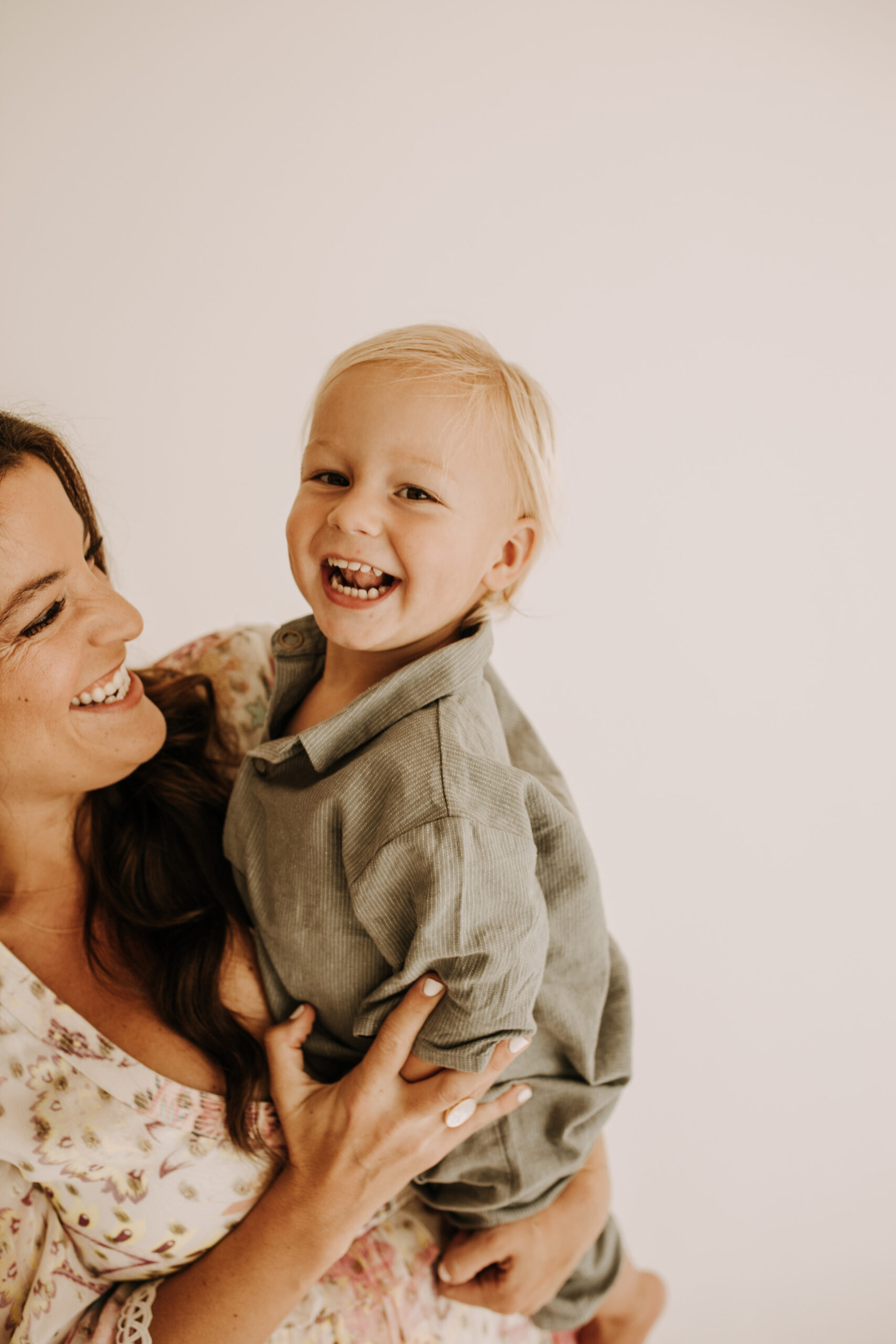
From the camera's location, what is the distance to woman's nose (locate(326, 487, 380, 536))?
98 centimetres

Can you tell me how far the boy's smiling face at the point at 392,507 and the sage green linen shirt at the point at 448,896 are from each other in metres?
0.08

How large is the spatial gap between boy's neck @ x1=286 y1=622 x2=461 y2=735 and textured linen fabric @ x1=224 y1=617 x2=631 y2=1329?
5cm

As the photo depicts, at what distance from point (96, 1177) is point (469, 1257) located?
20.7 inches

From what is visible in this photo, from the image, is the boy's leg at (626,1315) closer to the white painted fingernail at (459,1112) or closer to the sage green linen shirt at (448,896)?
the sage green linen shirt at (448,896)

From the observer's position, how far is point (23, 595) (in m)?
1.00

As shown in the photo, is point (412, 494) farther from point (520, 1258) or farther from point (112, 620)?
point (520, 1258)

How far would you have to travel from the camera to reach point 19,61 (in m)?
1.53

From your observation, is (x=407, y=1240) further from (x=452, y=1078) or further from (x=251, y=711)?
(x=251, y=711)

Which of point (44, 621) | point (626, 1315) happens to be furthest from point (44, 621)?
point (626, 1315)

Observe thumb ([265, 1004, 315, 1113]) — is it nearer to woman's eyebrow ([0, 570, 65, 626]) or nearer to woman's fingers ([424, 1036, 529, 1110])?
woman's fingers ([424, 1036, 529, 1110])

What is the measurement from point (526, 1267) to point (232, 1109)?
0.50 meters

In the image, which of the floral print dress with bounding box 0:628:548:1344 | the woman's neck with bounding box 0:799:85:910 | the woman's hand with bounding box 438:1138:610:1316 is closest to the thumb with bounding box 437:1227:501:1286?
A: the woman's hand with bounding box 438:1138:610:1316

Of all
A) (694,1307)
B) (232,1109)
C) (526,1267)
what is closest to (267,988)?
(232,1109)

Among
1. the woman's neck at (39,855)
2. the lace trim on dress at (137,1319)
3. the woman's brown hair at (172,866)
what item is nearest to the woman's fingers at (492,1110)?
the woman's brown hair at (172,866)
